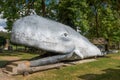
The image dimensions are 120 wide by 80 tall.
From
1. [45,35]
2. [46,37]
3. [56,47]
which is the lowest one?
[56,47]

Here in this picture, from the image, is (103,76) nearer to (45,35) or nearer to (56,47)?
(56,47)

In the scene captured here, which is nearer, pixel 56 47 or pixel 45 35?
pixel 45 35

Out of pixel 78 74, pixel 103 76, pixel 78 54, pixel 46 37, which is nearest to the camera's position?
pixel 103 76

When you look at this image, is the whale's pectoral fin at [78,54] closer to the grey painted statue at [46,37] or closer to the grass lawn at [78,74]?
the grey painted statue at [46,37]

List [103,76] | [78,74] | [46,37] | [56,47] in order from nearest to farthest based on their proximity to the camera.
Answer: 1. [103,76]
2. [78,74]
3. [46,37]
4. [56,47]

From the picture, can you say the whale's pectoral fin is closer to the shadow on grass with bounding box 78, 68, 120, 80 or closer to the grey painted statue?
the grey painted statue

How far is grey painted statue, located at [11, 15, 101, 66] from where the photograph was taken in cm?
1644

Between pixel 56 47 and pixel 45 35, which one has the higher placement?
pixel 45 35

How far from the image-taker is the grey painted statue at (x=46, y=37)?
53.9 ft

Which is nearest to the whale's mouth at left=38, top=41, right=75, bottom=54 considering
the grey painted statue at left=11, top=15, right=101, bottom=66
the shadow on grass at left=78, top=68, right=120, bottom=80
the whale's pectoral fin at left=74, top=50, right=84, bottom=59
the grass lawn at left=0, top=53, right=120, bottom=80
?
the grey painted statue at left=11, top=15, right=101, bottom=66

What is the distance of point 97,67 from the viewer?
19156 mm

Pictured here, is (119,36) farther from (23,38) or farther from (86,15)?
(23,38)

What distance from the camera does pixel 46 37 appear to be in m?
17.1

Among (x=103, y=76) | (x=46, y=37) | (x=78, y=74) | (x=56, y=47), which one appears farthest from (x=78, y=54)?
(x=103, y=76)
